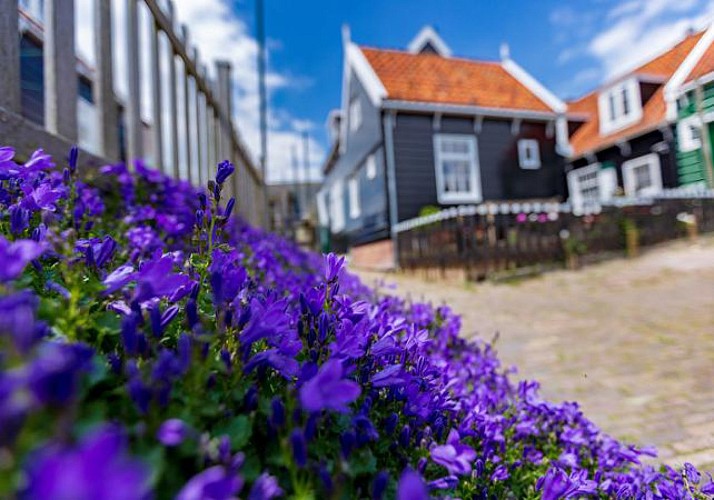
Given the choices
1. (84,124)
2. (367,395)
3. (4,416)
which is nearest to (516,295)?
(84,124)

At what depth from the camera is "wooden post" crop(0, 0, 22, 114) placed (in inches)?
72.2

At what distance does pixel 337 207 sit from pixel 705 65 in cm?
1846

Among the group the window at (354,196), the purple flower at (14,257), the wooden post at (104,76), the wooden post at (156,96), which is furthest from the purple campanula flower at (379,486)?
the window at (354,196)

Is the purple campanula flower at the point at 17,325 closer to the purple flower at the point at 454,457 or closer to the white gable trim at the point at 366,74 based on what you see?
the purple flower at the point at 454,457

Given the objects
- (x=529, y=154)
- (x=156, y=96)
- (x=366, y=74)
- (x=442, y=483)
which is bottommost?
(x=442, y=483)

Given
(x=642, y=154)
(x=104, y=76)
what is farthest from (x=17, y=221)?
(x=642, y=154)

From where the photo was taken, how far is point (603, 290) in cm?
634

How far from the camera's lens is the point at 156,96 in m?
3.44

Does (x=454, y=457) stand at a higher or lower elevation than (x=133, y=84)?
lower

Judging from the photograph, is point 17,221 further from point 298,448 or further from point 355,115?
point 355,115

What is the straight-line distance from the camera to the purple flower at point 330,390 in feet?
1.83

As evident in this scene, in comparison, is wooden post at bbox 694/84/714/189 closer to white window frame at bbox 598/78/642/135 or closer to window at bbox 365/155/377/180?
white window frame at bbox 598/78/642/135

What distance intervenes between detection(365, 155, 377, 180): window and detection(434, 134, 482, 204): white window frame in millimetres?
1776

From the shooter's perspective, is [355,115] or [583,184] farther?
[355,115]
